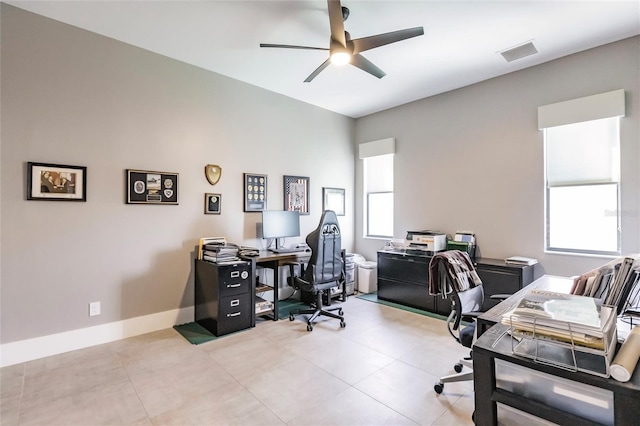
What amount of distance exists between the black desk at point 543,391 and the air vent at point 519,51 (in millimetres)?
3241

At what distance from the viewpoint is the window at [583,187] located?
3150mm

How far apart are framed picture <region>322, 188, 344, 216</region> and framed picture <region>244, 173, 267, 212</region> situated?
3.83 ft

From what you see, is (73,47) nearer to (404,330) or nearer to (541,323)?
(541,323)

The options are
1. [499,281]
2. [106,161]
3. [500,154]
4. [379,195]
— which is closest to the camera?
[106,161]

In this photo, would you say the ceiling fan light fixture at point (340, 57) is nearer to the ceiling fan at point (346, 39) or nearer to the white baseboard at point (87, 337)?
the ceiling fan at point (346, 39)

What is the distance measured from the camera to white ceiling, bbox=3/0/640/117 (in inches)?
102

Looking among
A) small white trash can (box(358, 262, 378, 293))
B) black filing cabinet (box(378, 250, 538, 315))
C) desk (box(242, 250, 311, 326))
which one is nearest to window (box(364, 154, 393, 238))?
small white trash can (box(358, 262, 378, 293))

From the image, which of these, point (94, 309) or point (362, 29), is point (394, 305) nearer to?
point (362, 29)

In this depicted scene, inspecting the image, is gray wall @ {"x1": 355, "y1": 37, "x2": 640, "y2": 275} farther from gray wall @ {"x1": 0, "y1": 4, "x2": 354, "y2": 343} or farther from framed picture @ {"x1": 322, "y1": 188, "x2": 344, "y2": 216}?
gray wall @ {"x1": 0, "y1": 4, "x2": 354, "y2": 343}

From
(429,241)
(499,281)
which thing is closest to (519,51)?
(429,241)

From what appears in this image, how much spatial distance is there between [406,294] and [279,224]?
79.7 inches

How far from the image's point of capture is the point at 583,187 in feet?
10.9

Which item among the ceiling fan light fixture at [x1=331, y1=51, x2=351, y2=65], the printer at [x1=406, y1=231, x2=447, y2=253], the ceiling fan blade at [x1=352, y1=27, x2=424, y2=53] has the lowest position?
the printer at [x1=406, y1=231, x2=447, y2=253]

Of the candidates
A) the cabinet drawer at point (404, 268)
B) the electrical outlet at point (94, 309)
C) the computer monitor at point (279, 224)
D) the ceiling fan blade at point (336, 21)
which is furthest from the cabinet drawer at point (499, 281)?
the electrical outlet at point (94, 309)
